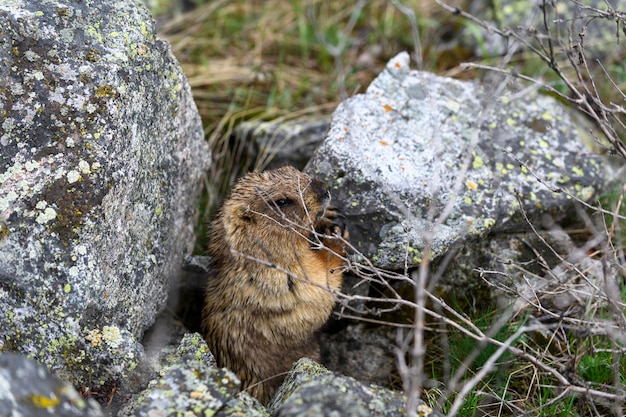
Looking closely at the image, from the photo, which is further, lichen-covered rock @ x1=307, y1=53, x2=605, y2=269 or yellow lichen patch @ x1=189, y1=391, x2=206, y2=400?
lichen-covered rock @ x1=307, y1=53, x2=605, y2=269

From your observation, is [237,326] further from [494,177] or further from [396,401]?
[494,177]

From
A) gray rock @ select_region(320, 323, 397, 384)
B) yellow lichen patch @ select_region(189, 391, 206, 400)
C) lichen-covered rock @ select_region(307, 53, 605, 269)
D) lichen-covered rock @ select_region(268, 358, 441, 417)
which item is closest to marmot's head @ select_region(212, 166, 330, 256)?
lichen-covered rock @ select_region(307, 53, 605, 269)

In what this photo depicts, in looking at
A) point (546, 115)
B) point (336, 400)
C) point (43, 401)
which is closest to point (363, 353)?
point (336, 400)

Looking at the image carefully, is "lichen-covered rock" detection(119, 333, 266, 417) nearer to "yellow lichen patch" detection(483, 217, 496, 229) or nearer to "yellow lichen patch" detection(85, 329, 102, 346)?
"yellow lichen patch" detection(85, 329, 102, 346)

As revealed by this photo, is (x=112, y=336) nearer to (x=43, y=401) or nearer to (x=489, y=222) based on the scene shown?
(x=43, y=401)

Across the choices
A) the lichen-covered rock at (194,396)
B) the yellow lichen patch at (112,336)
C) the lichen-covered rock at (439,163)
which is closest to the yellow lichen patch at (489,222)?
the lichen-covered rock at (439,163)

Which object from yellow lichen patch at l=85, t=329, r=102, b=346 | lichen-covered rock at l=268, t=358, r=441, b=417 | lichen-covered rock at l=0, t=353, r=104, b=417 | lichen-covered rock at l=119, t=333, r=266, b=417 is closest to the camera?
lichen-covered rock at l=0, t=353, r=104, b=417

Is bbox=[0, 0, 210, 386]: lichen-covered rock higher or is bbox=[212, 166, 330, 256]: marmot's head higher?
bbox=[0, 0, 210, 386]: lichen-covered rock

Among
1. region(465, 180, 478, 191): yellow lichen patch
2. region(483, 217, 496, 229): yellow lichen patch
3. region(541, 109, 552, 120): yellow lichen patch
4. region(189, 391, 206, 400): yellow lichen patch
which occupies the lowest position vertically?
region(483, 217, 496, 229): yellow lichen patch
